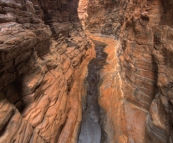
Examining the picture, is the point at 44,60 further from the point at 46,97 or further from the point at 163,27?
the point at 163,27

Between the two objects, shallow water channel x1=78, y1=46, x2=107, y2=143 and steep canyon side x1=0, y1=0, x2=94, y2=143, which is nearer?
steep canyon side x1=0, y1=0, x2=94, y2=143

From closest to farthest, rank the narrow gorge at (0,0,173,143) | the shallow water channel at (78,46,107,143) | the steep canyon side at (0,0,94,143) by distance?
the steep canyon side at (0,0,94,143), the narrow gorge at (0,0,173,143), the shallow water channel at (78,46,107,143)

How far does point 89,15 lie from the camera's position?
27.1 meters

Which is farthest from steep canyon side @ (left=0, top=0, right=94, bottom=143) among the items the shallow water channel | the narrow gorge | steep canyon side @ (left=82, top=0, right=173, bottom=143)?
steep canyon side @ (left=82, top=0, right=173, bottom=143)

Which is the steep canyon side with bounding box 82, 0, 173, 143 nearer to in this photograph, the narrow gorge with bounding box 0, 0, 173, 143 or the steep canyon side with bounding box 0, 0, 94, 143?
the narrow gorge with bounding box 0, 0, 173, 143

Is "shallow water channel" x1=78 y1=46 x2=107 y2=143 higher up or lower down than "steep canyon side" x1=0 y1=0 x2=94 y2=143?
lower down

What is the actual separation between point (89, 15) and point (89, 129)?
24.8 metres

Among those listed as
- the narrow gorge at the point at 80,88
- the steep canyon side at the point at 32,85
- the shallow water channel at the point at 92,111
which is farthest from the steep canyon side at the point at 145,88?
the steep canyon side at the point at 32,85

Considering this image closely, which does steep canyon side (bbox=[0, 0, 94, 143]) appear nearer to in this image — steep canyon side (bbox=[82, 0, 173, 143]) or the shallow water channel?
the shallow water channel

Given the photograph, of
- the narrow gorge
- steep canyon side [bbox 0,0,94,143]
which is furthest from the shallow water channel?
steep canyon side [bbox 0,0,94,143]

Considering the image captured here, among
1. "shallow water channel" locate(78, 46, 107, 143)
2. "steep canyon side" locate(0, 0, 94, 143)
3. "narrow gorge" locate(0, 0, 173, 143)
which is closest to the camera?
"steep canyon side" locate(0, 0, 94, 143)

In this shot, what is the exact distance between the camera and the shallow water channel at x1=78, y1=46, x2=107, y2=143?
684 cm

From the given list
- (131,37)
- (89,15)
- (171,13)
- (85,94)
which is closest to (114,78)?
(85,94)

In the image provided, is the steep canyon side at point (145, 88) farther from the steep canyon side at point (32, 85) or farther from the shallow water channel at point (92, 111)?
the steep canyon side at point (32, 85)
